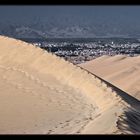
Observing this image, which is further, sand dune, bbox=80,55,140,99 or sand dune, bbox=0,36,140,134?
sand dune, bbox=80,55,140,99

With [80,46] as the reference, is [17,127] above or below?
below

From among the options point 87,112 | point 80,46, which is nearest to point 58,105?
point 87,112

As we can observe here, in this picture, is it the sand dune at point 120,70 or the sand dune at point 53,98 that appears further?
the sand dune at point 120,70

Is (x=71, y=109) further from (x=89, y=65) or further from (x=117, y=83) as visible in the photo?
(x=89, y=65)
